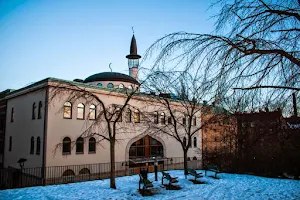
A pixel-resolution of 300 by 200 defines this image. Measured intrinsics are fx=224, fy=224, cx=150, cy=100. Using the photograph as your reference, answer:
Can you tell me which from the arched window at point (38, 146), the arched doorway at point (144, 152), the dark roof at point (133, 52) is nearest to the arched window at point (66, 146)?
the arched window at point (38, 146)

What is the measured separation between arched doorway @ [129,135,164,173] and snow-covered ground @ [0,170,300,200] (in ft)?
37.8

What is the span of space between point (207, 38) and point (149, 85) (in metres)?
9.29

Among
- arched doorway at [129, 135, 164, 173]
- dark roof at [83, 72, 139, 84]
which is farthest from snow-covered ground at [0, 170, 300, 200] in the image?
dark roof at [83, 72, 139, 84]

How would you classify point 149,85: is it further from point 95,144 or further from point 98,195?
point 95,144

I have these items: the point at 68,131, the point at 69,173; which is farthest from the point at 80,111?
the point at 69,173

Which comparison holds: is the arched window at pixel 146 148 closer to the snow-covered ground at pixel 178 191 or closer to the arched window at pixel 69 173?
the arched window at pixel 69 173

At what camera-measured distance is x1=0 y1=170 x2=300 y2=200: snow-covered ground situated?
10.4m

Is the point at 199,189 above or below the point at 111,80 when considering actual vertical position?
below

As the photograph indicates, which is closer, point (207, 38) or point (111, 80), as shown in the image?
point (207, 38)

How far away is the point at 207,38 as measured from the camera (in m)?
4.07

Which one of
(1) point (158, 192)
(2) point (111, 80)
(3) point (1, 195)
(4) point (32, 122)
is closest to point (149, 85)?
(1) point (158, 192)

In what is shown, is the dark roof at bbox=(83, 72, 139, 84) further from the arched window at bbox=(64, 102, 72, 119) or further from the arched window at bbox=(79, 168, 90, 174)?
the arched window at bbox=(79, 168, 90, 174)

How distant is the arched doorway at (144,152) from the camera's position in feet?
83.2

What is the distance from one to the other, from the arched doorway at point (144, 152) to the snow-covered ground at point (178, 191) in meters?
11.5
